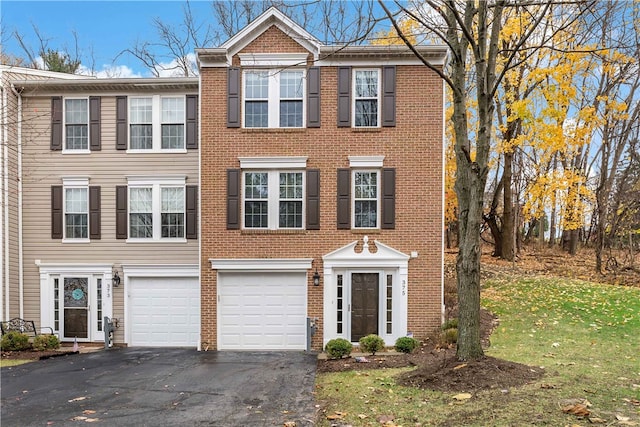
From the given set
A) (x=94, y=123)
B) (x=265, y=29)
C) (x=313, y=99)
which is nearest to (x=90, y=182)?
(x=94, y=123)

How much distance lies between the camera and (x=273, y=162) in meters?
12.8

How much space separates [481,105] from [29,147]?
13232 millimetres

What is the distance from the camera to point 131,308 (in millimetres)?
14109

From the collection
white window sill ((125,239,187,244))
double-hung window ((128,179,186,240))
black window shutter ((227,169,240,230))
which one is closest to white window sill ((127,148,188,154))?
double-hung window ((128,179,186,240))

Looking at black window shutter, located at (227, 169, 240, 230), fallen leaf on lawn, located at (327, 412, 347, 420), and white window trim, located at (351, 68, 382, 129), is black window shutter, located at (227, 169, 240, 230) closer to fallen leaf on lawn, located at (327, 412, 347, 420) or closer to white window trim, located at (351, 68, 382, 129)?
white window trim, located at (351, 68, 382, 129)

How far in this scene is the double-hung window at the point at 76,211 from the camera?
47.0 ft

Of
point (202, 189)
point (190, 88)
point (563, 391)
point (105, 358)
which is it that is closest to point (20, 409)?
point (105, 358)

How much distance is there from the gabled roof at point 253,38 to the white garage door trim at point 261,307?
547 cm

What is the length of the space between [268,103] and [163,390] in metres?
7.69

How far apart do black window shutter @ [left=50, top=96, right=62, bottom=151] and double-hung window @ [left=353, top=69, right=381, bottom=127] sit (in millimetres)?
8900

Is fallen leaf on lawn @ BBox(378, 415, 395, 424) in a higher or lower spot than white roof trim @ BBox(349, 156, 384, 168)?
lower

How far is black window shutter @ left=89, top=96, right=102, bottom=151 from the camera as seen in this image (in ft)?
46.8

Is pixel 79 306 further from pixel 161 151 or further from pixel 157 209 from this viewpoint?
pixel 161 151

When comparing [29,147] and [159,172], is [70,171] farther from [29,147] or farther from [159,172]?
[159,172]
